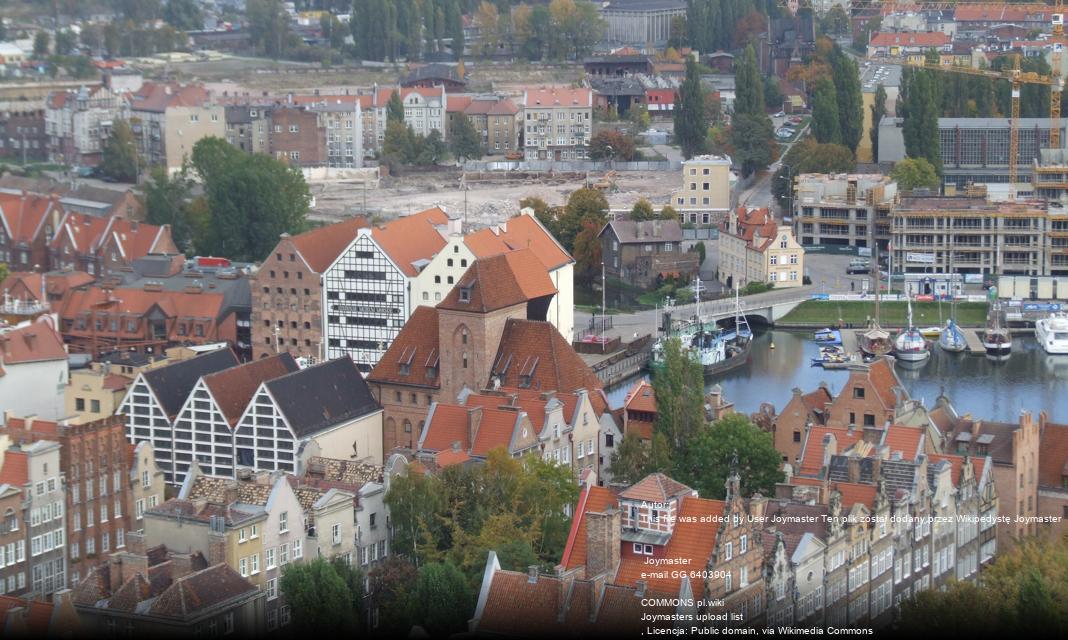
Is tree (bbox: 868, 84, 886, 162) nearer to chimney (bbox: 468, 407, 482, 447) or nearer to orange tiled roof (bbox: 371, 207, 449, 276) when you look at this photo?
orange tiled roof (bbox: 371, 207, 449, 276)

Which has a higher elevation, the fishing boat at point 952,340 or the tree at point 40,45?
the tree at point 40,45

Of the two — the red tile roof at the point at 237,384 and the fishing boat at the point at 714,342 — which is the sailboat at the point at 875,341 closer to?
the fishing boat at the point at 714,342

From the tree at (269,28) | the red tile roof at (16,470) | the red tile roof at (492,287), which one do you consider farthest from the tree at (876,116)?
the red tile roof at (16,470)

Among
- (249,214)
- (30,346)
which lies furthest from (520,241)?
(249,214)

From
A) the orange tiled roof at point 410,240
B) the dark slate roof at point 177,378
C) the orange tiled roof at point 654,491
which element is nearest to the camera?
the orange tiled roof at point 654,491

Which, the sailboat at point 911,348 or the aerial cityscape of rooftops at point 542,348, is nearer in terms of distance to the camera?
the aerial cityscape of rooftops at point 542,348

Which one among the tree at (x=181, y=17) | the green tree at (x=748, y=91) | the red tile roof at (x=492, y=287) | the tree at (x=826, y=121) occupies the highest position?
the tree at (x=181, y=17)

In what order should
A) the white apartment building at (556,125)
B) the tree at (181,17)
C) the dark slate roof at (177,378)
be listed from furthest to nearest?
the tree at (181,17) → the white apartment building at (556,125) → the dark slate roof at (177,378)
